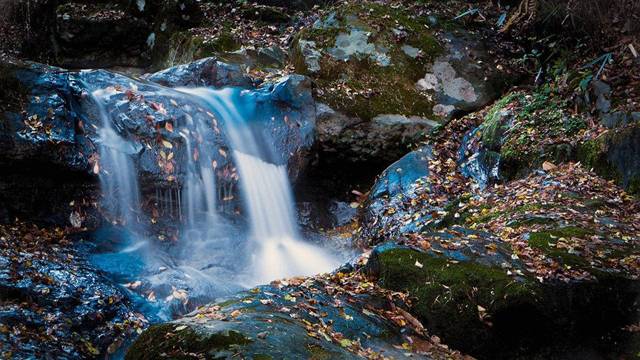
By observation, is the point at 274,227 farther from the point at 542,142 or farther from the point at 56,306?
the point at 542,142

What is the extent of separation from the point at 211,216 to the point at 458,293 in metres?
4.60

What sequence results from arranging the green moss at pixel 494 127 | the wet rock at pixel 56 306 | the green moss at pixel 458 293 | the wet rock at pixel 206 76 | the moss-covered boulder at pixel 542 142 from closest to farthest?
the green moss at pixel 458 293
the wet rock at pixel 56 306
the moss-covered boulder at pixel 542 142
the green moss at pixel 494 127
the wet rock at pixel 206 76

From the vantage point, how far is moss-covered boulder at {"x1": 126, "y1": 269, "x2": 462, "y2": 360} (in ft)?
9.86

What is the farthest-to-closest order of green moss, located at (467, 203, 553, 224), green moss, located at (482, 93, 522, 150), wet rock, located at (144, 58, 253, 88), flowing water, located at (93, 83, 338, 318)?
wet rock, located at (144, 58, 253, 88) < green moss, located at (482, 93, 522, 150) < flowing water, located at (93, 83, 338, 318) < green moss, located at (467, 203, 553, 224)

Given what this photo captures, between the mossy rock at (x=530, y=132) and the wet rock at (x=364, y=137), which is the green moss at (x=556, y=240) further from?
the wet rock at (x=364, y=137)

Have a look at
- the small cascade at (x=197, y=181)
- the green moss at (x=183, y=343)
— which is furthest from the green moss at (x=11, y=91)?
the green moss at (x=183, y=343)

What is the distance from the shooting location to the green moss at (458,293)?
13.6 ft

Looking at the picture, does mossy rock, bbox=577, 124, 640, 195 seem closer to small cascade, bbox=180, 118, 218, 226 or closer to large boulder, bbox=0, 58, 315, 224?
large boulder, bbox=0, 58, 315, 224

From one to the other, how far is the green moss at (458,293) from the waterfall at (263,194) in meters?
3.10

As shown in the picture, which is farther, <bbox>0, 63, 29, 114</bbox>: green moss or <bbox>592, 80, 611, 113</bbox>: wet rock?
<bbox>592, 80, 611, 113</bbox>: wet rock

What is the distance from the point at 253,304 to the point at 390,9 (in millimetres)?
8519

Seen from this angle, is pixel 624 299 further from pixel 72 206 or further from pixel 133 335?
pixel 72 206

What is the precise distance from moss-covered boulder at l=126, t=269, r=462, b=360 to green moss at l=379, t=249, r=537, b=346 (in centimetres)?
13

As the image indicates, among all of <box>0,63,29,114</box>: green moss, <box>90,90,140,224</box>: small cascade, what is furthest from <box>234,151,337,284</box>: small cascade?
<box>0,63,29,114</box>: green moss
